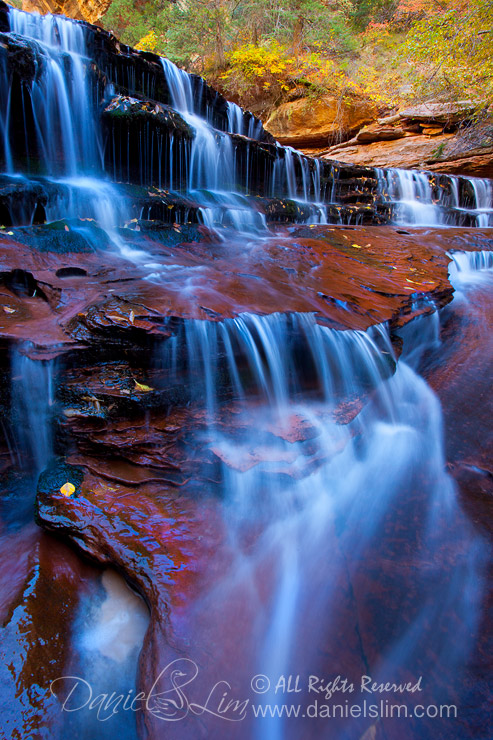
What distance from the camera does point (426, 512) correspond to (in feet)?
9.04

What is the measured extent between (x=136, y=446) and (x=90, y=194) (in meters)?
4.94

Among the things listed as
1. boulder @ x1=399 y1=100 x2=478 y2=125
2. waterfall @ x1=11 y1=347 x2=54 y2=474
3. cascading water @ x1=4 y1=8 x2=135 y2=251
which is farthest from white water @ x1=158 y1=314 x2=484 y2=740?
boulder @ x1=399 y1=100 x2=478 y2=125

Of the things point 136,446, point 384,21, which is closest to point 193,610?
point 136,446

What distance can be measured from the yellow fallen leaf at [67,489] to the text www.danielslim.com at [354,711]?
1.81m

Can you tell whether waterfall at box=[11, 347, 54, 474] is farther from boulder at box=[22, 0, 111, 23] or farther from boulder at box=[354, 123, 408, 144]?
boulder at box=[22, 0, 111, 23]

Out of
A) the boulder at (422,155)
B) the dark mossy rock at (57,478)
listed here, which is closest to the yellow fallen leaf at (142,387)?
the dark mossy rock at (57,478)

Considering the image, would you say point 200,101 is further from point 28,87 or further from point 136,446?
point 136,446

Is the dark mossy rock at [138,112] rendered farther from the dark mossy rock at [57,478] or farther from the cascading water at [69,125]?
the dark mossy rock at [57,478]

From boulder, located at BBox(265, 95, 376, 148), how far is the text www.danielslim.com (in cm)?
2005

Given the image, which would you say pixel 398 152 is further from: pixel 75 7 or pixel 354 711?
pixel 75 7

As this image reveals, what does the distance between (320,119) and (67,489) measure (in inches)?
777

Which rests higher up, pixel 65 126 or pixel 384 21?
pixel 384 21

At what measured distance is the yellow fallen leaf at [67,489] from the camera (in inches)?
103

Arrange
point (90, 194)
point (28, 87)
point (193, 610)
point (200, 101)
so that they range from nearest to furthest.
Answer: point (193, 610) → point (90, 194) → point (28, 87) → point (200, 101)
